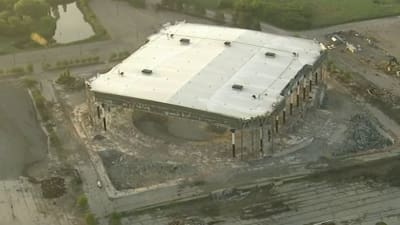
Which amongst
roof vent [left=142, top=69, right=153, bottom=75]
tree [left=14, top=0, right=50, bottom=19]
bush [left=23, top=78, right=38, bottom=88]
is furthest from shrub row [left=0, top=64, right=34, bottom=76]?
roof vent [left=142, top=69, right=153, bottom=75]

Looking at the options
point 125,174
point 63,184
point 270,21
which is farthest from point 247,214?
point 270,21

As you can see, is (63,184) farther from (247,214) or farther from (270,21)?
(270,21)

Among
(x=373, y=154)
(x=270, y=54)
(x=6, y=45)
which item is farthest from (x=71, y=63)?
(x=373, y=154)

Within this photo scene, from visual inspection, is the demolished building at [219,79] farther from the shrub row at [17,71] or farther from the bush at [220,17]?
the bush at [220,17]

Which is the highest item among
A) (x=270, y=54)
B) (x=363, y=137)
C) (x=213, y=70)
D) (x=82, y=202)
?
(x=270, y=54)

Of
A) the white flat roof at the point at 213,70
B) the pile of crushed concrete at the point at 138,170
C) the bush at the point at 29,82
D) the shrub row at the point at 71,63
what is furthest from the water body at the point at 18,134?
the white flat roof at the point at 213,70

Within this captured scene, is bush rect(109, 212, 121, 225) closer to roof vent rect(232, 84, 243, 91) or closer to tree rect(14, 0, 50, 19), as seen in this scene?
roof vent rect(232, 84, 243, 91)

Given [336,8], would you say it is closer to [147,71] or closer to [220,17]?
[220,17]
